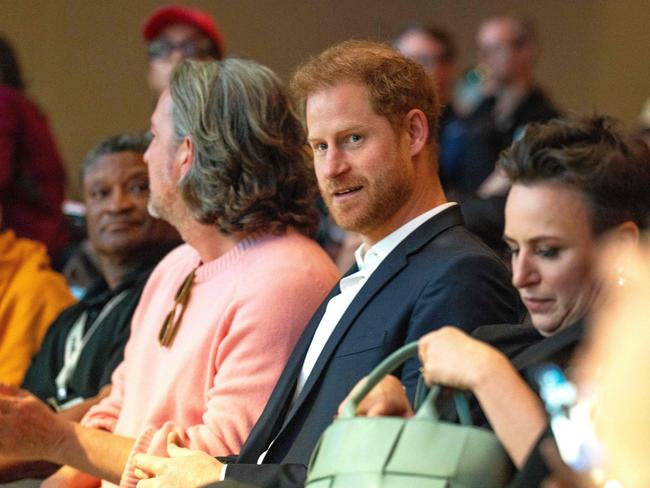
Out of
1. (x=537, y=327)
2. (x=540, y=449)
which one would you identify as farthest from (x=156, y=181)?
(x=540, y=449)

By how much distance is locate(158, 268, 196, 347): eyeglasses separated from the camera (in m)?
3.35

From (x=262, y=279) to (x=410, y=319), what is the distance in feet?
1.76

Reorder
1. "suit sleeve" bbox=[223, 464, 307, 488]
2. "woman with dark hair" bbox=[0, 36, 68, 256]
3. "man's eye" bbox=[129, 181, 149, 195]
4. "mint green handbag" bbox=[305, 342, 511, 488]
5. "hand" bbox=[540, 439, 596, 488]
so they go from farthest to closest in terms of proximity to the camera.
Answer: "woman with dark hair" bbox=[0, 36, 68, 256] < "man's eye" bbox=[129, 181, 149, 195] < "suit sleeve" bbox=[223, 464, 307, 488] < "mint green handbag" bbox=[305, 342, 511, 488] < "hand" bbox=[540, 439, 596, 488]

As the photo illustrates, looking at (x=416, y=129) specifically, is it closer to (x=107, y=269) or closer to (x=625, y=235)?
(x=625, y=235)

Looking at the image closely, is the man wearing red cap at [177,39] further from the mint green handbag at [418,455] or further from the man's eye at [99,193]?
the mint green handbag at [418,455]

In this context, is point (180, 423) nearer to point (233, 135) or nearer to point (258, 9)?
point (233, 135)

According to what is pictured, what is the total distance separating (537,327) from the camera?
2371 mm

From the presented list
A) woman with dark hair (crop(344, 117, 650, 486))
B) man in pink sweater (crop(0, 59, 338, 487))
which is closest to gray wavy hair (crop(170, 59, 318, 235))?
man in pink sweater (crop(0, 59, 338, 487))

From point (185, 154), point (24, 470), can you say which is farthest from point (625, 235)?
point (24, 470)

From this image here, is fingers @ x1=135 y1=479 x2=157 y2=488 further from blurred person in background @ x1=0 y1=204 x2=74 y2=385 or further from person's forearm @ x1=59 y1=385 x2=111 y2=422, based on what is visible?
blurred person in background @ x1=0 y1=204 x2=74 y2=385

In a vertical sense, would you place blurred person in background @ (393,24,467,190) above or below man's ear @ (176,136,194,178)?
below

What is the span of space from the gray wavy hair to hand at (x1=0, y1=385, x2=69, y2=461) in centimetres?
58

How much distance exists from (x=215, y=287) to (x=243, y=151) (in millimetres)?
328

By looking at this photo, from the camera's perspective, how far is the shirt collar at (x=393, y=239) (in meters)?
2.88
